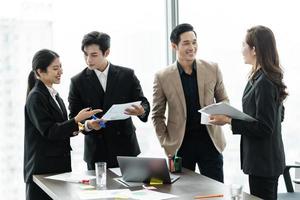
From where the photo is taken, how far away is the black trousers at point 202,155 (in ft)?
11.4

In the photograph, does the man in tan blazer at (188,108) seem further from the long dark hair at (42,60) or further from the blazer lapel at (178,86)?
the long dark hair at (42,60)

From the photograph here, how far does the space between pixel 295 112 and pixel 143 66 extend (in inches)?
56.3

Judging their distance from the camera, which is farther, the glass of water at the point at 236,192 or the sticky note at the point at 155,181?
the sticky note at the point at 155,181

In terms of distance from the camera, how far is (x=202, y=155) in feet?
11.4

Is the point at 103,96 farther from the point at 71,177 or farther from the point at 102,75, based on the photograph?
the point at 71,177

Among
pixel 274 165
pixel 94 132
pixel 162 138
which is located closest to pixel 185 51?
pixel 162 138

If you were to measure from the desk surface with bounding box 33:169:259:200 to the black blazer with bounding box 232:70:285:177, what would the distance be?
30 centimetres

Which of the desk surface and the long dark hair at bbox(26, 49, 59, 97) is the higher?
the long dark hair at bbox(26, 49, 59, 97)

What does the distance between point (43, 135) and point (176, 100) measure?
96 cm

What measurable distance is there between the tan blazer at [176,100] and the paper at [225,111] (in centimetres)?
50

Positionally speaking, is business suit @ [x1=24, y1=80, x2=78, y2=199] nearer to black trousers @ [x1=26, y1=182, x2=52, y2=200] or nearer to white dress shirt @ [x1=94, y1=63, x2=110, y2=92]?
black trousers @ [x1=26, y1=182, x2=52, y2=200]

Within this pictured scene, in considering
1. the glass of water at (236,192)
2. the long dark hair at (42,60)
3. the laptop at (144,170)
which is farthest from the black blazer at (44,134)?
the glass of water at (236,192)

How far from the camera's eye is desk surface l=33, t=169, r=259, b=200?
2.53 meters

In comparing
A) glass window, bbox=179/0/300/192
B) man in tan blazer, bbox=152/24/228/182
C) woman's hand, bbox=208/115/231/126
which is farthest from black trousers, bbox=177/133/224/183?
Result: glass window, bbox=179/0/300/192
